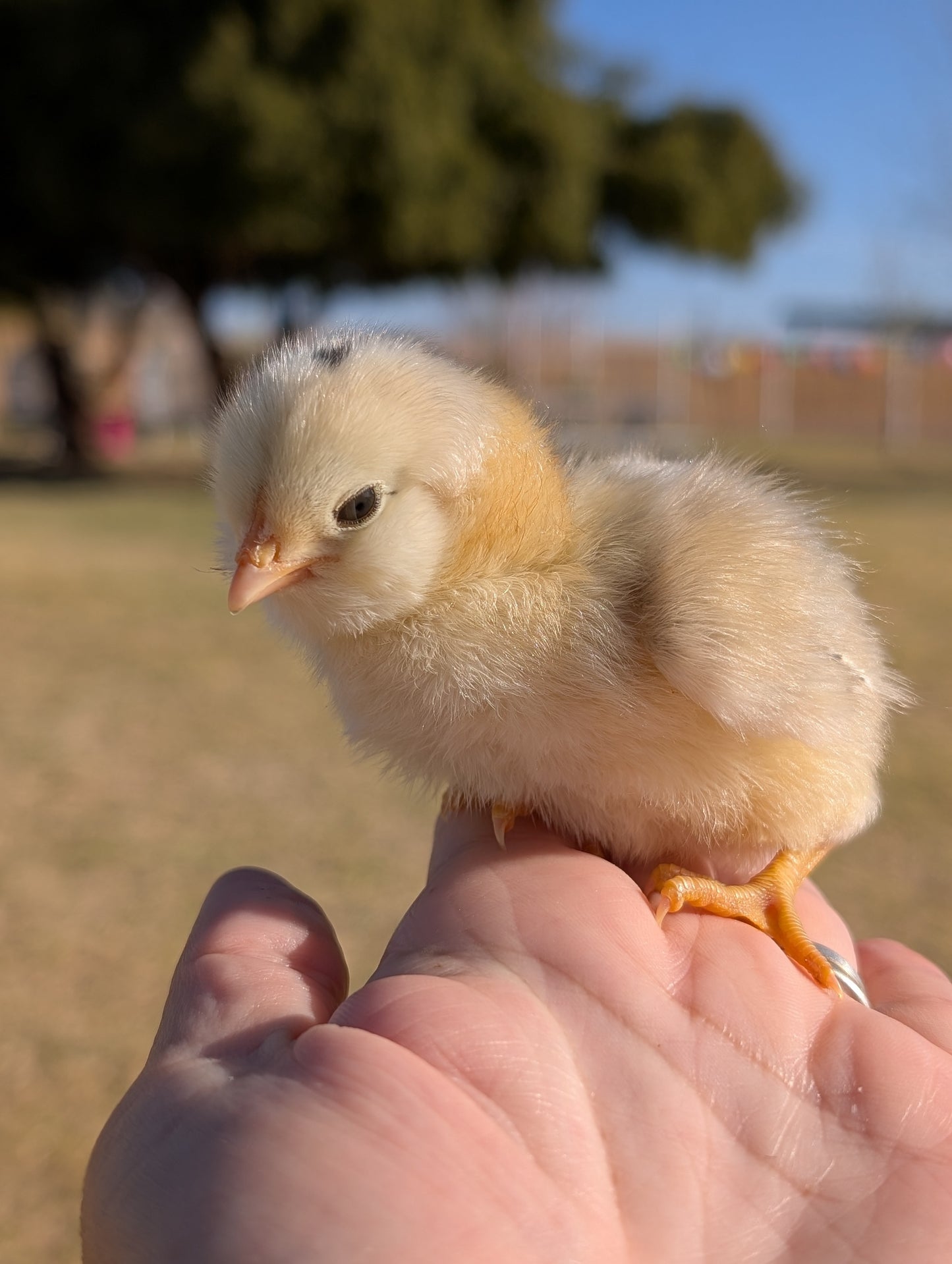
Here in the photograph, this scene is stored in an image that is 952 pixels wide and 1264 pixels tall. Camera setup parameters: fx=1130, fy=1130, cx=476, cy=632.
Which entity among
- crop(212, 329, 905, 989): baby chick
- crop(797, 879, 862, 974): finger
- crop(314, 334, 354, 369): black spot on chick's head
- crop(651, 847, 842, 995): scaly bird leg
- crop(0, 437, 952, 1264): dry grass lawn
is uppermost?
crop(314, 334, 354, 369): black spot on chick's head

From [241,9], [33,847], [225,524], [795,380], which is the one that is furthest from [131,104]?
[795,380]

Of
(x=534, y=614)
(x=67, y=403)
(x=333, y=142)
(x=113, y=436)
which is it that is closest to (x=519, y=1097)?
(x=534, y=614)

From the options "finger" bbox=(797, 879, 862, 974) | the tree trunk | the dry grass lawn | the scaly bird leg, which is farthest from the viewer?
the tree trunk

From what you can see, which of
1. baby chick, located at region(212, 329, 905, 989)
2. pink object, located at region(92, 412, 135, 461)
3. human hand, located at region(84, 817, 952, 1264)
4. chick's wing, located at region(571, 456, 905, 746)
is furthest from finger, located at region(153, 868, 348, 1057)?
pink object, located at region(92, 412, 135, 461)

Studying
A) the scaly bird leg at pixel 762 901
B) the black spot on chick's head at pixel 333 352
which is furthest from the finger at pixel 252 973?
the black spot on chick's head at pixel 333 352

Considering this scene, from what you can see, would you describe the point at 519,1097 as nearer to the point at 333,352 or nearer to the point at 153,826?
the point at 333,352

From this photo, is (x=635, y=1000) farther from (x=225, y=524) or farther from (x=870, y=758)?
(x=225, y=524)

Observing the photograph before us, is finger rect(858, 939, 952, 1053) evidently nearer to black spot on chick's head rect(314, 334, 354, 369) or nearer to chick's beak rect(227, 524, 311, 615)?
chick's beak rect(227, 524, 311, 615)

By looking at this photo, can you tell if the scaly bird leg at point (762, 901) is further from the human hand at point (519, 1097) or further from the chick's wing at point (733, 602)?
the chick's wing at point (733, 602)
